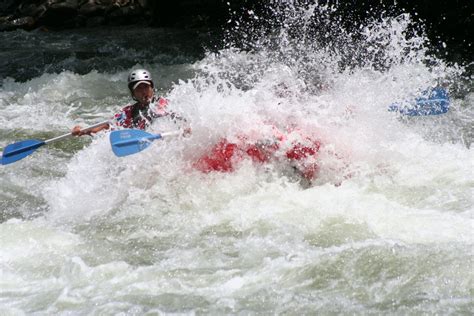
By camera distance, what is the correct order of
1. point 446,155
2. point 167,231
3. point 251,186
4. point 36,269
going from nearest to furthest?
point 36,269, point 167,231, point 251,186, point 446,155

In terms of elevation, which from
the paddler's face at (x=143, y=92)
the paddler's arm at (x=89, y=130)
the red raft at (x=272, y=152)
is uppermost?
the paddler's face at (x=143, y=92)

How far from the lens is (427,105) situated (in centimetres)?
588

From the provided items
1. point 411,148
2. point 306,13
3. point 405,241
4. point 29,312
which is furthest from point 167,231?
point 306,13

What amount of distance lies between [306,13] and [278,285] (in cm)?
840

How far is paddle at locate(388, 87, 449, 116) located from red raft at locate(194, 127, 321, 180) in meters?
1.14

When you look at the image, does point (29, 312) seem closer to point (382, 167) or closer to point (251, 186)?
point (251, 186)

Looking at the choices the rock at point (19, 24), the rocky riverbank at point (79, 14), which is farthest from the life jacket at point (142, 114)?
the rock at point (19, 24)

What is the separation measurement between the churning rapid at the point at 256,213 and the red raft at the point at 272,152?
2.4 inches

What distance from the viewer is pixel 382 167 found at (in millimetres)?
5164

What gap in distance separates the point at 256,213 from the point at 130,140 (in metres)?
1.16

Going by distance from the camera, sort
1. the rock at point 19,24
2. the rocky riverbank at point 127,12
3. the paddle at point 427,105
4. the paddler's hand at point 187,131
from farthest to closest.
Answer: the rock at point 19,24, the rocky riverbank at point 127,12, the paddle at point 427,105, the paddler's hand at point 187,131

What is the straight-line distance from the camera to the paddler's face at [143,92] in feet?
18.2

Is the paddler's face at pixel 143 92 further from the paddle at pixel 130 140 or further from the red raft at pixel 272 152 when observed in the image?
the red raft at pixel 272 152

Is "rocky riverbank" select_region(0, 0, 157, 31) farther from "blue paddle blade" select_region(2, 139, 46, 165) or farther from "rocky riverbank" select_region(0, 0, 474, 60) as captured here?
"blue paddle blade" select_region(2, 139, 46, 165)
